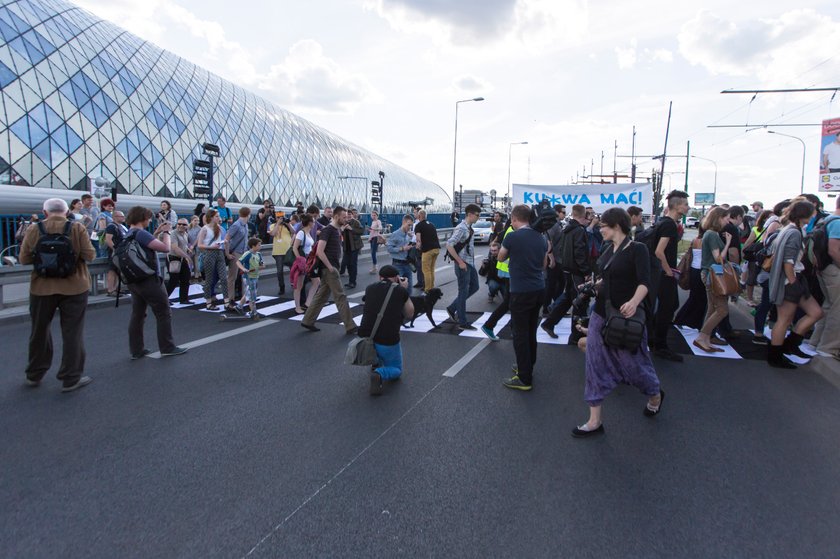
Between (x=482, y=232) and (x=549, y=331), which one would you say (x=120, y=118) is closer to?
(x=482, y=232)

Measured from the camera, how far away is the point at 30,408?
4.44 metres

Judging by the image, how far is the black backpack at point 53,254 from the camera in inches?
186

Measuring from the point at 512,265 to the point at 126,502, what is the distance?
3741 mm

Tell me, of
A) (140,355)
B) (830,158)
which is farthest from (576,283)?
(830,158)

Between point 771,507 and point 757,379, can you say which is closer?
point 771,507

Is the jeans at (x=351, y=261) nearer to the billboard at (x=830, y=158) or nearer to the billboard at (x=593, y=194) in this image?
the billboard at (x=593, y=194)

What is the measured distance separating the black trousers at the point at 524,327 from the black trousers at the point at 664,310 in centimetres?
234

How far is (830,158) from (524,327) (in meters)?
17.3

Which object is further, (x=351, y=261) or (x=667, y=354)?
(x=351, y=261)

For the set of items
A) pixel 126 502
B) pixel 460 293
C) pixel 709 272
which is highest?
pixel 709 272

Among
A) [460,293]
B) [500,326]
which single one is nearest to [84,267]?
[460,293]

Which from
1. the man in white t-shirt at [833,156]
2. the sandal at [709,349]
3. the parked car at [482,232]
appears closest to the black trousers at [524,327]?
the sandal at [709,349]

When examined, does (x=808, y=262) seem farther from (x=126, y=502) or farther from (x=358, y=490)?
(x=126, y=502)

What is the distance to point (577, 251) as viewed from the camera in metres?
7.34
